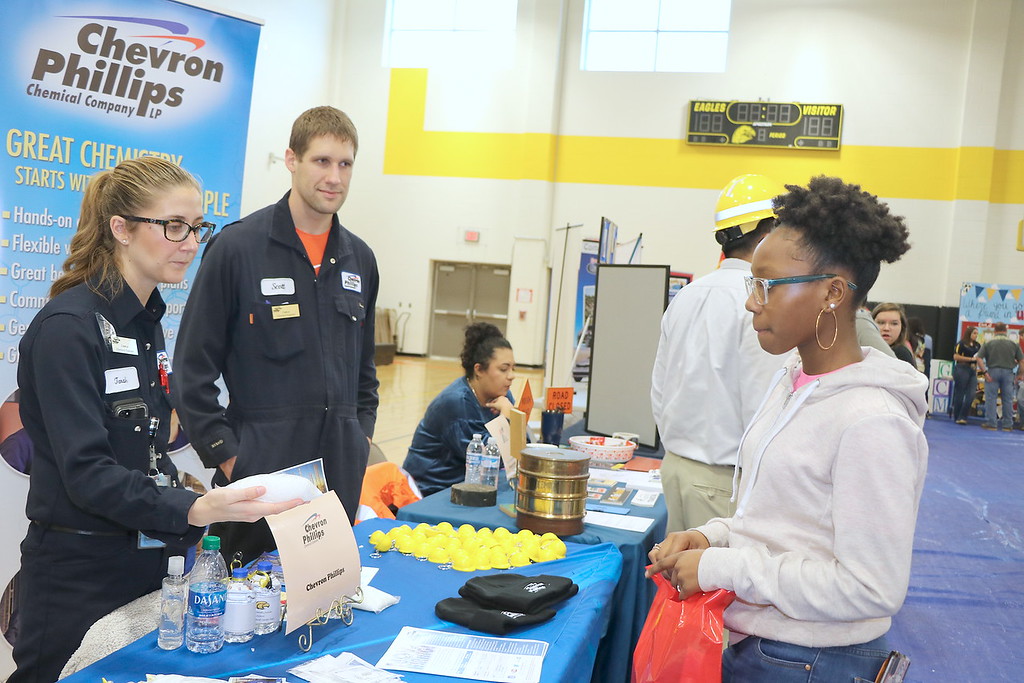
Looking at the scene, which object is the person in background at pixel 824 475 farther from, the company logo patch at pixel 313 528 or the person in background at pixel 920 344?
the person in background at pixel 920 344

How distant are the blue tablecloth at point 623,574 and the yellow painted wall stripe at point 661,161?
11.8 meters

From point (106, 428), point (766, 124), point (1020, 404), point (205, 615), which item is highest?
point (766, 124)

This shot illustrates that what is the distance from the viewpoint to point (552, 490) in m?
2.26

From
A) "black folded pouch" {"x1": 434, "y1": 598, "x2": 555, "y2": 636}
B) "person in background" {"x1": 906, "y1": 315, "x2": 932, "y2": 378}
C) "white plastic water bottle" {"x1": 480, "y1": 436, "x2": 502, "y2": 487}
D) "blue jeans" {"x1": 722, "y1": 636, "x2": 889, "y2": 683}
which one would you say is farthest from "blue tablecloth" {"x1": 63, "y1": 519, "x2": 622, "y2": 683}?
"person in background" {"x1": 906, "y1": 315, "x2": 932, "y2": 378}

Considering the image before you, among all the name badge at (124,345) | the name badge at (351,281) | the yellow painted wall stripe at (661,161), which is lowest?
the name badge at (124,345)

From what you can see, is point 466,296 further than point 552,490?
Yes

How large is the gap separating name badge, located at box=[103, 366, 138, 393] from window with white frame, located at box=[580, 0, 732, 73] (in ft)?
44.0

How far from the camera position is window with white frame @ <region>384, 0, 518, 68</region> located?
14195mm

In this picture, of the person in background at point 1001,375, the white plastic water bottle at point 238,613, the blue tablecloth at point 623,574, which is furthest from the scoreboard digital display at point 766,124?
the white plastic water bottle at point 238,613

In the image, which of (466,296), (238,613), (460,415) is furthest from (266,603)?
(466,296)

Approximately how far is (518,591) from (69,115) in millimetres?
2514

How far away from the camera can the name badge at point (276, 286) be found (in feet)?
7.27

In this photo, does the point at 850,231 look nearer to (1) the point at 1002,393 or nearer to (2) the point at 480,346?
(2) the point at 480,346

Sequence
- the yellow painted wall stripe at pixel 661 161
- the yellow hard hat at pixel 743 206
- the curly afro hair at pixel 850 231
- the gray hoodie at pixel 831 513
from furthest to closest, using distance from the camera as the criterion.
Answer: the yellow painted wall stripe at pixel 661 161 → the yellow hard hat at pixel 743 206 → the curly afro hair at pixel 850 231 → the gray hoodie at pixel 831 513
